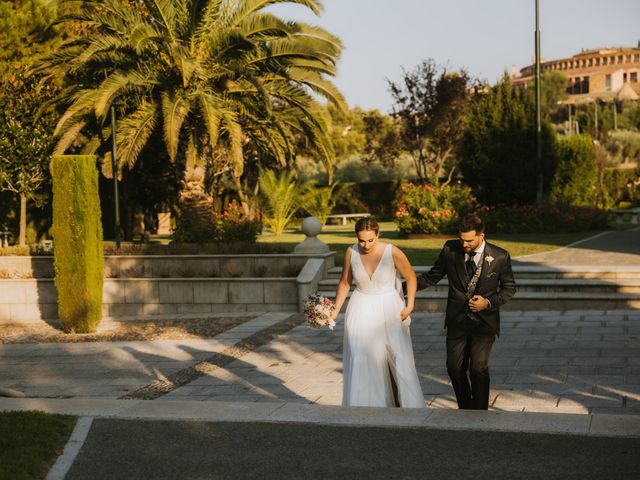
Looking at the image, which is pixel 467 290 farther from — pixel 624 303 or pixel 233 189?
pixel 233 189

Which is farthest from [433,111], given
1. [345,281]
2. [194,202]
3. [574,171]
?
[345,281]

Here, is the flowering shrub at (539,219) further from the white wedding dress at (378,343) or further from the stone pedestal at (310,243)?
the white wedding dress at (378,343)

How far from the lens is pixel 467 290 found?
286 inches

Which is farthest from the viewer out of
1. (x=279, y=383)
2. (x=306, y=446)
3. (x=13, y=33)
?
(x=13, y=33)

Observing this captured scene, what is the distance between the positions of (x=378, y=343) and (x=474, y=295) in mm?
965

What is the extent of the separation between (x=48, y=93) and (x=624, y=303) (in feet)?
53.9

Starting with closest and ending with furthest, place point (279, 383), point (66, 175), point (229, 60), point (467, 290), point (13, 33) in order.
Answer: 1. point (467, 290)
2. point (279, 383)
3. point (66, 175)
4. point (229, 60)
5. point (13, 33)

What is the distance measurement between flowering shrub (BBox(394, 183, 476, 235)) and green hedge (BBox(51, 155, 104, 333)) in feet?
39.0

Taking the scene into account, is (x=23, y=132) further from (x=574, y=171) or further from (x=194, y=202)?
(x=574, y=171)

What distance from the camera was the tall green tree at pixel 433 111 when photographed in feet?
137

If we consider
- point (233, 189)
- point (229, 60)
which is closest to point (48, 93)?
point (229, 60)

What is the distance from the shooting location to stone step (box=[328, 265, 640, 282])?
1512 cm

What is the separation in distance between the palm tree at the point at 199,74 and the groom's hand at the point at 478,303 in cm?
1187

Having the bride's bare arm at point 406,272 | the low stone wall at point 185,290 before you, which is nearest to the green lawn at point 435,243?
the low stone wall at point 185,290
